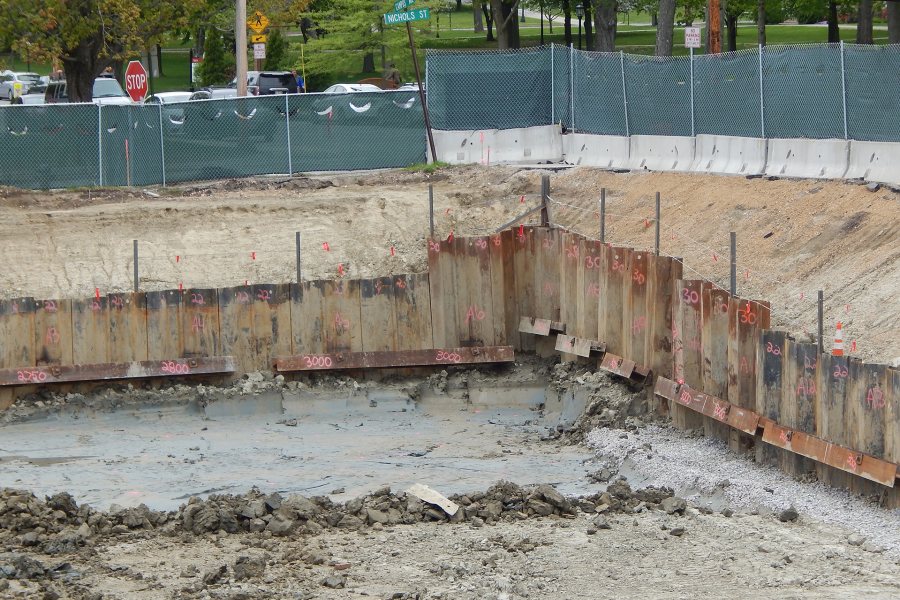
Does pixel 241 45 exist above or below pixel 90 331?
above

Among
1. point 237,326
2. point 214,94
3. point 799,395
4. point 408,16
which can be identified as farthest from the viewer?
point 214,94

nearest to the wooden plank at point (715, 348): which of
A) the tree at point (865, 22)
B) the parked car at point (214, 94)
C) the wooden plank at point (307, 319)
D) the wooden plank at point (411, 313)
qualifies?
the wooden plank at point (411, 313)

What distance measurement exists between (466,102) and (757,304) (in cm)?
1572

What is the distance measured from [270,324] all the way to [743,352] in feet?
22.4

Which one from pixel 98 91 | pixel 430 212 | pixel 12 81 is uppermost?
pixel 12 81

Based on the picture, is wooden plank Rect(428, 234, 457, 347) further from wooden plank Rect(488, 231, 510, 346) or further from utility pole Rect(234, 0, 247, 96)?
utility pole Rect(234, 0, 247, 96)

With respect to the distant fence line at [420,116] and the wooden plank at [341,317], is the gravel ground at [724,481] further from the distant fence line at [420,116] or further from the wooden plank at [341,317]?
the distant fence line at [420,116]

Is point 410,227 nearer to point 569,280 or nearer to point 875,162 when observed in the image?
point 569,280

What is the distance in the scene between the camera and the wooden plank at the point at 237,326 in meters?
18.2

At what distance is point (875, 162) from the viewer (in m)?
20.3

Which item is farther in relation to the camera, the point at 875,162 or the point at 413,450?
the point at 875,162

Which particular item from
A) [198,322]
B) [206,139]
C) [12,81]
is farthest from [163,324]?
[12,81]

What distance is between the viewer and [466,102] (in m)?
28.8

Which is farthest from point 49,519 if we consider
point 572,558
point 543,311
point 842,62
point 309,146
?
point 309,146
